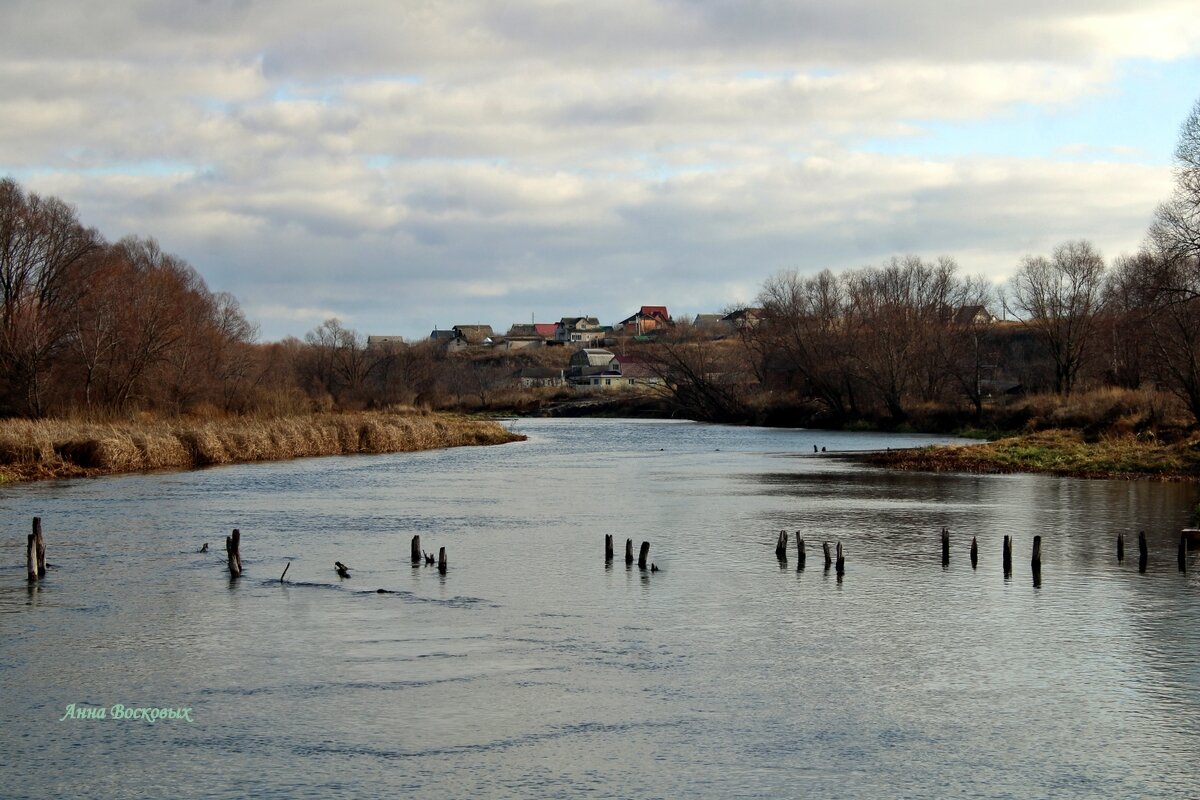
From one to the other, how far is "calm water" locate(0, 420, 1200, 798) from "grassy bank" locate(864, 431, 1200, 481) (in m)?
15.4

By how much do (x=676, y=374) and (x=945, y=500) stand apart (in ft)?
250

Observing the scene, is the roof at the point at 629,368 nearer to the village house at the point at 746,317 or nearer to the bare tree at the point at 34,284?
the village house at the point at 746,317

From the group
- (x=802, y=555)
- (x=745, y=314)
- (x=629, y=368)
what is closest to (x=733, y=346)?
(x=745, y=314)

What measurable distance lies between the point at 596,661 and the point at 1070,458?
40.6 m

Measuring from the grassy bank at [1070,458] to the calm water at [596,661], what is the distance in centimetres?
1538

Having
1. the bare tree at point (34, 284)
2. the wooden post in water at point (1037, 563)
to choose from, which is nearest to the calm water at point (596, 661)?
the wooden post in water at point (1037, 563)

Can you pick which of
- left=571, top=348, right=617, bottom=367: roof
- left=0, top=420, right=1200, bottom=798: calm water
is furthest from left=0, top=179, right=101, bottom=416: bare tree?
left=571, top=348, right=617, bottom=367: roof

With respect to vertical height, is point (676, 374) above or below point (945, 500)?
above

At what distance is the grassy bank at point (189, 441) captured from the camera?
1788 inches

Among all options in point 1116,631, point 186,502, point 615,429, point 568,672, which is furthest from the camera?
point 615,429

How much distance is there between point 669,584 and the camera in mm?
22719

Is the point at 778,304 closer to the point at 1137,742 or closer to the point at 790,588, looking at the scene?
the point at 790,588

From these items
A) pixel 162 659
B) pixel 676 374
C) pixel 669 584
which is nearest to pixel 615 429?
pixel 676 374

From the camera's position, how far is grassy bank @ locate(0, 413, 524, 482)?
45.4 meters
